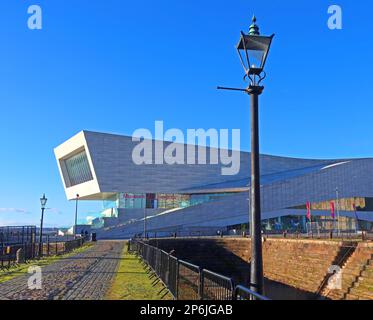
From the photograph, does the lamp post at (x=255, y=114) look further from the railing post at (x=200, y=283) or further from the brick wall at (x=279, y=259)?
the brick wall at (x=279, y=259)

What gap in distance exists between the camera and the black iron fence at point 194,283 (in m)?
6.15

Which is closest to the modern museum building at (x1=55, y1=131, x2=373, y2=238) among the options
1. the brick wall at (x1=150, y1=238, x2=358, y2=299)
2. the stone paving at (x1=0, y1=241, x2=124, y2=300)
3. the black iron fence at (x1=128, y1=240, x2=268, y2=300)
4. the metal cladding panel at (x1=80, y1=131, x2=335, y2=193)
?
the metal cladding panel at (x1=80, y1=131, x2=335, y2=193)

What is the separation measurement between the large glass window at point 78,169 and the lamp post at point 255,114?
7971 cm

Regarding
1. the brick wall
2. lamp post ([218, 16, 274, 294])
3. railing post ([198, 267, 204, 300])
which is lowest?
the brick wall

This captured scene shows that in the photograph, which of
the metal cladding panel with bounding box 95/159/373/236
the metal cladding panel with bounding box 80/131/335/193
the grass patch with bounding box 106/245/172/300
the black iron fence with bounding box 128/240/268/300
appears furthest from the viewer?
the metal cladding panel with bounding box 80/131/335/193

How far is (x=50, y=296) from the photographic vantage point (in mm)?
10992

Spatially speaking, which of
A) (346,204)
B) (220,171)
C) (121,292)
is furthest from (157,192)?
(121,292)

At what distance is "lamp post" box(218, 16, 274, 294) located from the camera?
22.4 ft

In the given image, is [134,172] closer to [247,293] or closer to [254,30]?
[254,30]

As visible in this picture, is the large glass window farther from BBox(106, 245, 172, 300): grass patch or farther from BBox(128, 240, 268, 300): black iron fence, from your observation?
BBox(128, 240, 268, 300): black iron fence

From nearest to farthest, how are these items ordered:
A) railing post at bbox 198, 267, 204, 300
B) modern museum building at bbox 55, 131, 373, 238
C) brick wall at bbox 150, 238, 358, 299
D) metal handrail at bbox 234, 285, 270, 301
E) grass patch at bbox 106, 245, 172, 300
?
metal handrail at bbox 234, 285, 270, 301 → railing post at bbox 198, 267, 204, 300 → grass patch at bbox 106, 245, 172, 300 → brick wall at bbox 150, 238, 358, 299 → modern museum building at bbox 55, 131, 373, 238

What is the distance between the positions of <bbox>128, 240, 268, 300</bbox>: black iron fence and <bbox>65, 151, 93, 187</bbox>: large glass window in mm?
73206

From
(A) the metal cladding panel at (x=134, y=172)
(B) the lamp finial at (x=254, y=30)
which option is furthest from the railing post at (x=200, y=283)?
(A) the metal cladding panel at (x=134, y=172)

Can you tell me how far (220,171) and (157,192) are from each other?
665 inches
